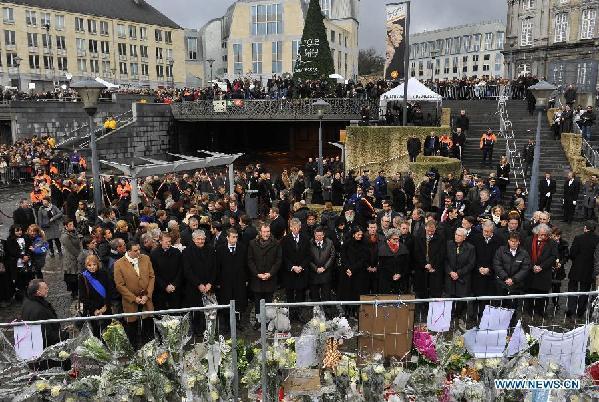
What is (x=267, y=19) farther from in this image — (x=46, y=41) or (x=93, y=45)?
(x=46, y=41)

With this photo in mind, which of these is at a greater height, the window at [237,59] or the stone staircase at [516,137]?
the window at [237,59]

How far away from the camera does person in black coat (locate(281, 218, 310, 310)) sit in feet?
26.9

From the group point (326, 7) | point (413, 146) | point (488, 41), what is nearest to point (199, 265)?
point (413, 146)

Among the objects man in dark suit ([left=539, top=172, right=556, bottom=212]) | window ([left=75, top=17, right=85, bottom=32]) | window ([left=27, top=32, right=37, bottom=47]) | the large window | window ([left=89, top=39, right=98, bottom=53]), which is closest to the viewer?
man in dark suit ([left=539, top=172, right=556, bottom=212])

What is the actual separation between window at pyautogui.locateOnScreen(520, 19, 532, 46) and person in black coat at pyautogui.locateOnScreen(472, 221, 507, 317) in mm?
45647

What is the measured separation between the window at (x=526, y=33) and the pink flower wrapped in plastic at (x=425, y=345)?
48.4 m

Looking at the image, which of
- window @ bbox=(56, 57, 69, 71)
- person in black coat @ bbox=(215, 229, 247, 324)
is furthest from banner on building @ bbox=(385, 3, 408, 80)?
window @ bbox=(56, 57, 69, 71)

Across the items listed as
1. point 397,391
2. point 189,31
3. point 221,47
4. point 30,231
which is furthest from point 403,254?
point 189,31

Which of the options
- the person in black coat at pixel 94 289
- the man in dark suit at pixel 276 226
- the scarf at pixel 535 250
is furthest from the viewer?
the man in dark suit at pixel 276 226

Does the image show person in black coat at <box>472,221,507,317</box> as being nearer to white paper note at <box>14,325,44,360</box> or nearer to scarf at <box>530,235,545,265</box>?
scarf at <box>530,235,545,265</box>

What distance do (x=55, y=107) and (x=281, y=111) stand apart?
14.6 m

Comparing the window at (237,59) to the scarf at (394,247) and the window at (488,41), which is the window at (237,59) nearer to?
the window at (488,41)

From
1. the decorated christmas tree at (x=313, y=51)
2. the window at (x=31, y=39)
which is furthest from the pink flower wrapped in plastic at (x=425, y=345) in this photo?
the window at (x=31, y=39)

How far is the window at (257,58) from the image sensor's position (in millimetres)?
60562
